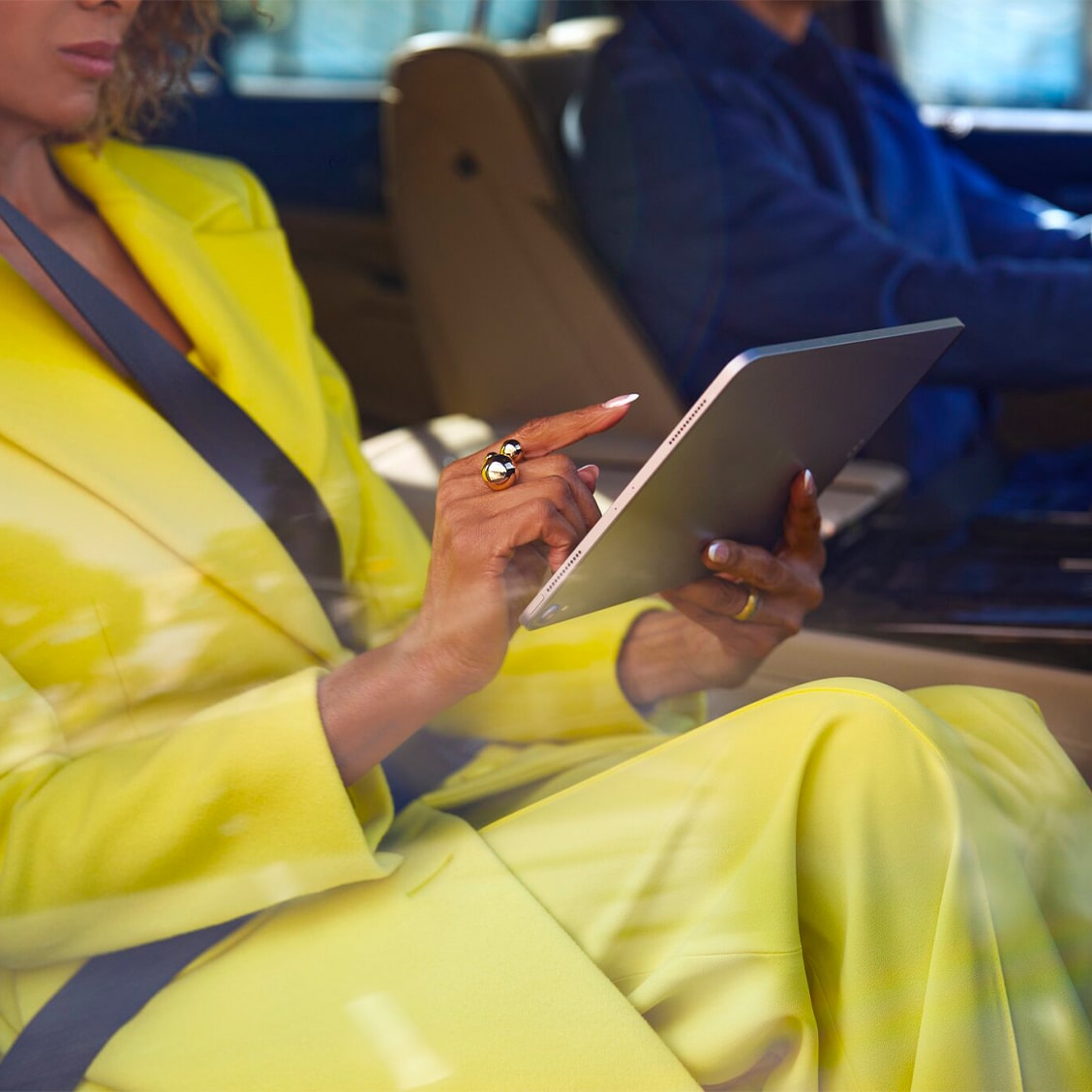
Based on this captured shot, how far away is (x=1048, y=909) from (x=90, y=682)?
532mm

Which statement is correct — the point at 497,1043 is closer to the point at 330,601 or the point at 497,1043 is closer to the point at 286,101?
the point at 330,601

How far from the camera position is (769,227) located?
1.36 m

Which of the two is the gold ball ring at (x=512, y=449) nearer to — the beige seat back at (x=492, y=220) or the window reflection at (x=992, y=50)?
the beige seat back at (x=492, y=220)

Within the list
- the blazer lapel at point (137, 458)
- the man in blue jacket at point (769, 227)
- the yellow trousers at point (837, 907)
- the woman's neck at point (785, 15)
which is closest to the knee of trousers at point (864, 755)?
the yellow trousers at point (837, 907)

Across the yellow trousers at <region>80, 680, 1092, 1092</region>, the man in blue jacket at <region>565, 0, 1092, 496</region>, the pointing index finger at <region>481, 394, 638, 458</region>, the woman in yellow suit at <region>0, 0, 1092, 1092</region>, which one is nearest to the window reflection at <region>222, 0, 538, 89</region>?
the man in blue jacket at <region>565, 0, 1092, 496</region>

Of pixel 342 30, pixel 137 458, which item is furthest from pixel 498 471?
pixel 342 30

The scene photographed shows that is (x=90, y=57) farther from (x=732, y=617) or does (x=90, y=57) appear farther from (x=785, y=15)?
(x=785, y=15)

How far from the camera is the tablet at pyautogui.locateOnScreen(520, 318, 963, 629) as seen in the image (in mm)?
682

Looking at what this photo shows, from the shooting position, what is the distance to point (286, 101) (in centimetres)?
162

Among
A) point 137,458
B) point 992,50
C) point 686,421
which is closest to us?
point 686,421

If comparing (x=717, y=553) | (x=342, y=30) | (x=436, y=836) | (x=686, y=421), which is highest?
(x=342, y=30)

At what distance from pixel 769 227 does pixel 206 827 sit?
2.97 ft

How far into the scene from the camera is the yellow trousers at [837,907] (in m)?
0.67

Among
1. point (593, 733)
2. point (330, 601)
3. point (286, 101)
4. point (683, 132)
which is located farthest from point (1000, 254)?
point (330, 601)
